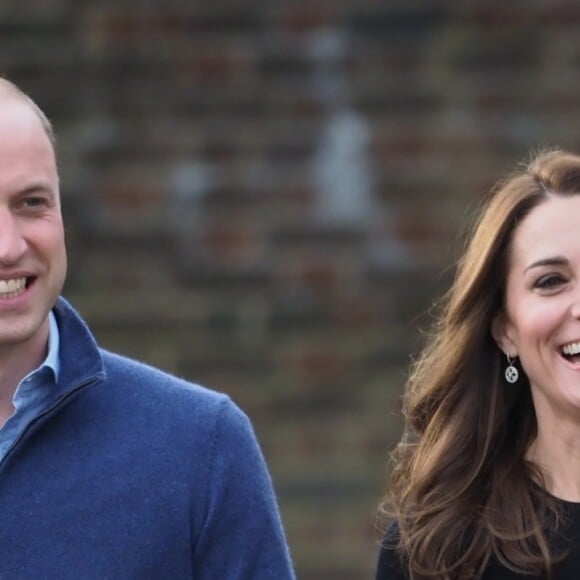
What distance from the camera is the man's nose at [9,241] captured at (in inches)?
149

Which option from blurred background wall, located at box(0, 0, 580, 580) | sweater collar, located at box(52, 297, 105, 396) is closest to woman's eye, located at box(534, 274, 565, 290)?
sweater collar, located at box(52, 297, 105, 396)

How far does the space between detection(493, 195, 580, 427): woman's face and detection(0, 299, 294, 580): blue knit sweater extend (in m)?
0.57

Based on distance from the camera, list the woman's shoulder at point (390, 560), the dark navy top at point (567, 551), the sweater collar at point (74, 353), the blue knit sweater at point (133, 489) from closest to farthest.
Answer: the blue knit sweater at point (133, 489) → the sweater collar at point (74, 353) → the dark navy top at point (567, 551) → the woman's shoulder at point (390, 560)

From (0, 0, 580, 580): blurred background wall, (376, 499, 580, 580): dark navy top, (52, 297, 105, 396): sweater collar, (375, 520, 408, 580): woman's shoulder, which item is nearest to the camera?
(52, 297, 105, 396): sweater collar

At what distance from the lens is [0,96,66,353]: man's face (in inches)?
150

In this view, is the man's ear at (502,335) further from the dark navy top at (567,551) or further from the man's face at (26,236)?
the man's face at (26,236)

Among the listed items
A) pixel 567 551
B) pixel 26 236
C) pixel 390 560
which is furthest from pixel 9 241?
pixel 567 551

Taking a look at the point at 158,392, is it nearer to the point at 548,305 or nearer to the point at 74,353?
the point at 74,353

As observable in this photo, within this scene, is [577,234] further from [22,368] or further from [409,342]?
[409,342]

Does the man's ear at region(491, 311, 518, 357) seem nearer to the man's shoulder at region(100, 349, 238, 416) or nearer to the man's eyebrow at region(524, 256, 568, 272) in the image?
the man's eyebrow at region(524, 256, 568, 272)

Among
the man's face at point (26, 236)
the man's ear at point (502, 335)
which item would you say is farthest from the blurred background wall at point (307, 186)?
the man's face at point (26, 236)

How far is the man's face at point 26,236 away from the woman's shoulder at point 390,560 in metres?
0.82

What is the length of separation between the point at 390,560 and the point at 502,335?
1.62ft

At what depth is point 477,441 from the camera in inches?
169
